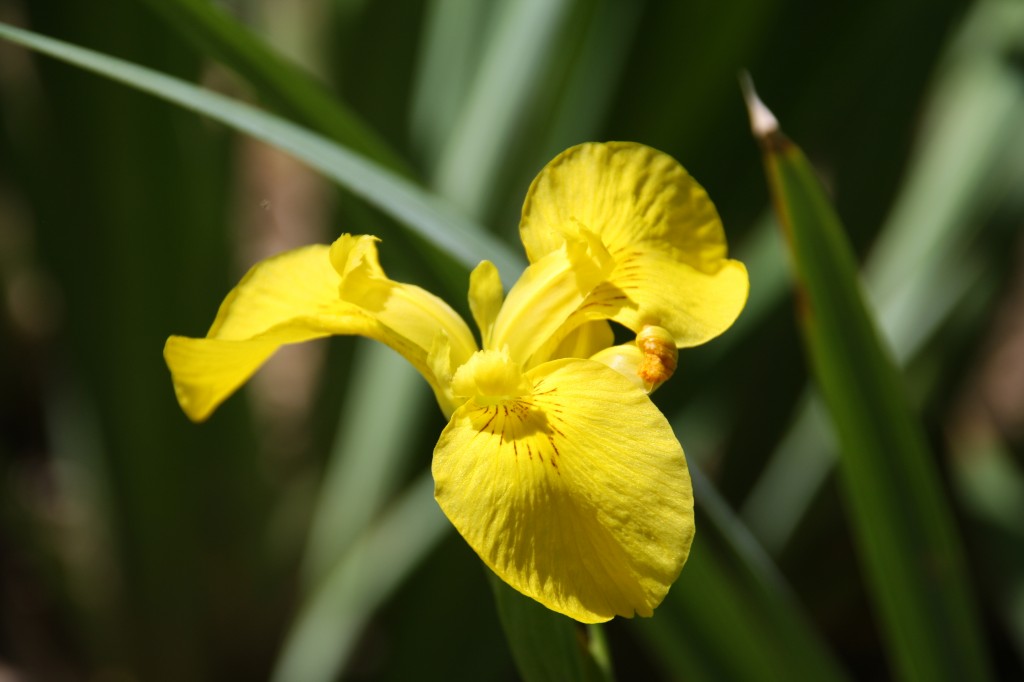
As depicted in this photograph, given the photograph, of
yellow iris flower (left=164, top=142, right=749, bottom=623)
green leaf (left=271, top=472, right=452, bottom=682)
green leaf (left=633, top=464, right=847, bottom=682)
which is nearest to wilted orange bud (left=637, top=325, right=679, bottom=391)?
yellow iris flower (left=164, top=142, right=749, bottom=623)

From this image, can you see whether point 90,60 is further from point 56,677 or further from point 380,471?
point 56,677

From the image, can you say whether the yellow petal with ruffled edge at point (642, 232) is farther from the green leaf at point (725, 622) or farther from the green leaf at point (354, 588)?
the green leaf at point (354, 588)

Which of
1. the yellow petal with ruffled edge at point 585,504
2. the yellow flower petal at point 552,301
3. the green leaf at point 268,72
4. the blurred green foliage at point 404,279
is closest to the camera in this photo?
the yellow petal with ruffled edge at point 585,504

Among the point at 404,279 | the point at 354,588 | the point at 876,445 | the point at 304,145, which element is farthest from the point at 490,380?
the point at 354,588

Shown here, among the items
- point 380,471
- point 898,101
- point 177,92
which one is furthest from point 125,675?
point 898,101

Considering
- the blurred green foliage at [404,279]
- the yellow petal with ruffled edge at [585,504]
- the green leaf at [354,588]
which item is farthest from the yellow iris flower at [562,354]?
the green leaf at [354,588]

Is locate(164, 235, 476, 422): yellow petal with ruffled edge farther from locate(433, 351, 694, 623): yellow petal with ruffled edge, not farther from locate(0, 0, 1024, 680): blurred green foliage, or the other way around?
locate(0, 0, 1024, 680): blurred green foliage
